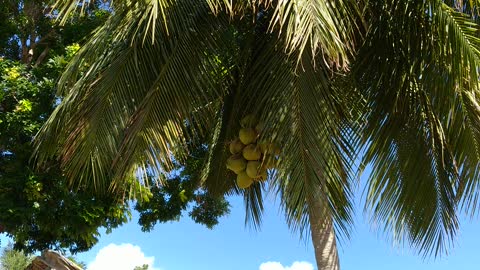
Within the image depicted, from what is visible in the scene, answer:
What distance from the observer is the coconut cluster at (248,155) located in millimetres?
5555

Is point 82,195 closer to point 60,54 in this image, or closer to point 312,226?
point 60,54

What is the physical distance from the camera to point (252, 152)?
219 inches

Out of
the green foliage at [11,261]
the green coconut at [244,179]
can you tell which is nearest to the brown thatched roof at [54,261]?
the green coconut at [244,179]

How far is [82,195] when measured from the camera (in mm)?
8242

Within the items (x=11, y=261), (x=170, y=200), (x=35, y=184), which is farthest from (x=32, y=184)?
(x=11, y=261)

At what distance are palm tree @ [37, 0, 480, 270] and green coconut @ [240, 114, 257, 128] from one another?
9 cm

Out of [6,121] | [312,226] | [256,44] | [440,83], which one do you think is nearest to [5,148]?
[6,121]

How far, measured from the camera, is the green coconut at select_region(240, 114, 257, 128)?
18.4 feet

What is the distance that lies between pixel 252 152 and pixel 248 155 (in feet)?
0.19

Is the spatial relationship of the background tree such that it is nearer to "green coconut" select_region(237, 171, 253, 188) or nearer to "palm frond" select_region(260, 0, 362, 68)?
"green coconut" select_region(237, 171, 253, 188)

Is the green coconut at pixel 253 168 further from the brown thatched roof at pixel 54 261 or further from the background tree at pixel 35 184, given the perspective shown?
the brown thatched roof at pixel 54 261

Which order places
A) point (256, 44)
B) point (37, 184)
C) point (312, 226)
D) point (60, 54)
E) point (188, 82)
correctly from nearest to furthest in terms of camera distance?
point (312, 226) < point (188, 82) < point (256, 44) < point (37, 184) < point (60, 54)

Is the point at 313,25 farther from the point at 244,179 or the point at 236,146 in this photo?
the point at 244,179

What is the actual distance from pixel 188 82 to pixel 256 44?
822 mm
